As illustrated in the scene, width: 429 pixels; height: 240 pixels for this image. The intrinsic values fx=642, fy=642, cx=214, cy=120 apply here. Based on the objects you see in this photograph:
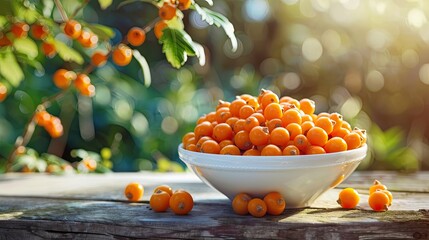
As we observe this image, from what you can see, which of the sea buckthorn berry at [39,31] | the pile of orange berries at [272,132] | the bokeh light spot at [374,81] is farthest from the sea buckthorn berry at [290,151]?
the bokeh light spot at [374,81]

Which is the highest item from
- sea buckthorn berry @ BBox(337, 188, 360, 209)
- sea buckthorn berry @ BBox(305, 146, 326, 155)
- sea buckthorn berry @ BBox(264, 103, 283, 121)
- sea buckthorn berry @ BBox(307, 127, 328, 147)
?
sea buckthorn berry @ BBox(264, 103, 283, 121)

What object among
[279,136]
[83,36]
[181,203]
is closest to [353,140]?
[279,136]

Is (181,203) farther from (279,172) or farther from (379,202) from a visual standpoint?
(379,202)

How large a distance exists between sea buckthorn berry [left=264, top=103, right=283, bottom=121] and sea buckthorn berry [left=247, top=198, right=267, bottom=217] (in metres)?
0.17

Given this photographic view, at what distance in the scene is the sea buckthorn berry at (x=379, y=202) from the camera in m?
1.34

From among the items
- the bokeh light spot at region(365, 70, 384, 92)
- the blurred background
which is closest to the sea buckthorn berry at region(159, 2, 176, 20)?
the blurred background

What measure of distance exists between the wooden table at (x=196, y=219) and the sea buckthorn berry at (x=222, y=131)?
0.16 m

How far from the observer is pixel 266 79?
3.15 m

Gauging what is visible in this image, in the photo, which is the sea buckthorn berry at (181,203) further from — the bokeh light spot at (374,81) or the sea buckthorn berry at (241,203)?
the bokeh light spot at (374,81)

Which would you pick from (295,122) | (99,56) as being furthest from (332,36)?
(295,122)

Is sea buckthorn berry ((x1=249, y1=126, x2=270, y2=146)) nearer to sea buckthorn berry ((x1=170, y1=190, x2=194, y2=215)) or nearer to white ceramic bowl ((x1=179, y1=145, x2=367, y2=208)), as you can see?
white ceramic bowl ((x1=179, y1=145, x2=367, y2=208))

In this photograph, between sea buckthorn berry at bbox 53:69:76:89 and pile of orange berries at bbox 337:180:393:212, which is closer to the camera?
pile of orange berries at bbox 337:180:393:212

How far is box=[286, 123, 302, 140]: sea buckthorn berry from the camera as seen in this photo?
4.21ft

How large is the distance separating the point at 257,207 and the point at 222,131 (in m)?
0.18
